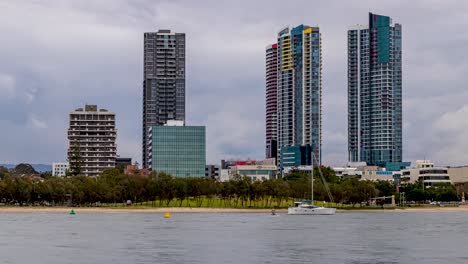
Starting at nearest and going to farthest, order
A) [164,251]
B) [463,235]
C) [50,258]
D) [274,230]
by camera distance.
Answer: [50,258]
[164,251]
[463,235]
[274,230]

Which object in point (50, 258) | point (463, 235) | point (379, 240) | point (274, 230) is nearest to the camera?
point (50, 258)

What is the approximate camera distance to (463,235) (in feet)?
467

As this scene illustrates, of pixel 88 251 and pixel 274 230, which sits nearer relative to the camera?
pixel 88 251

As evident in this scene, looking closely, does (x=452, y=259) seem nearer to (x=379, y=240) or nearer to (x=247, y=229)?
(x=379, y=240)

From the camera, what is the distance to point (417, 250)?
352 feet

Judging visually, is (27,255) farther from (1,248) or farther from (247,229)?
(247,229)

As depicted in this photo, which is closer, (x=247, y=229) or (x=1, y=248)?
(x=1, y=248)

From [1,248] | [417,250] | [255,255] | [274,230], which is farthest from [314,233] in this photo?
[1,248]

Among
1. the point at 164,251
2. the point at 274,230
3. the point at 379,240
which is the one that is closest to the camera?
the point at 164,251

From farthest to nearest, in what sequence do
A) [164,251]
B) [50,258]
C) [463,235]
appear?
1. [463,235]
2. [164,251]
3. [50,258]

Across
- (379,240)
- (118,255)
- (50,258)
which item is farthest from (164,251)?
(379,240)

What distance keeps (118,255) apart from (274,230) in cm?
5991

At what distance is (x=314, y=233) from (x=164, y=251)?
A: 47.1m

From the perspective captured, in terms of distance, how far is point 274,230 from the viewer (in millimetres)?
153000
